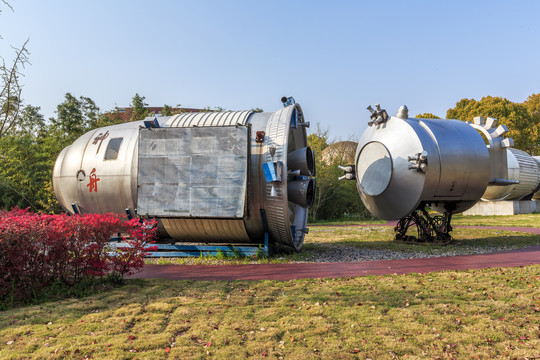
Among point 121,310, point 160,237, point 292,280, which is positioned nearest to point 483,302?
point 292,280

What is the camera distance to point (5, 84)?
9.50 metres

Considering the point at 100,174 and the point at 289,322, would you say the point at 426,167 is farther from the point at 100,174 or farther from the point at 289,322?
the point at 100,174

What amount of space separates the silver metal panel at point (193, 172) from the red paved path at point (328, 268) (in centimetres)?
170

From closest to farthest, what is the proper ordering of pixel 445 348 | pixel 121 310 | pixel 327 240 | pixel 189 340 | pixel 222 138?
pixel 445 348 → pixel 189 340 → pixel 121 310 → pixel 222 138 → pixel 327 240

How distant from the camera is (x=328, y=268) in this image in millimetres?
11227

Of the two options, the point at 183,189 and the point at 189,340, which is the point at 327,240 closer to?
the point at 183,189

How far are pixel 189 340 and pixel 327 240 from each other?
13224 mm

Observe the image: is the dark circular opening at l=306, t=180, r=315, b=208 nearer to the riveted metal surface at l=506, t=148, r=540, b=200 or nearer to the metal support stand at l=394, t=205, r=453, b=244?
the metal support stand at l=394, t=205, r=453, b=244

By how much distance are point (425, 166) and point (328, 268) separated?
219 inches

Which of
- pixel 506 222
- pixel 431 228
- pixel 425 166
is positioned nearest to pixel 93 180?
pixel 425 166

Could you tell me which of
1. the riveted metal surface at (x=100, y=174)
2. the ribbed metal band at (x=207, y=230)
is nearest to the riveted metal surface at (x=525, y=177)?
the ribbed metal band at (x=207, y=230)

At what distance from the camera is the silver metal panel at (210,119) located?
12883mm

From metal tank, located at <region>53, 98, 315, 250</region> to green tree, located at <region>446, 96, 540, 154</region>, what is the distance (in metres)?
40.4

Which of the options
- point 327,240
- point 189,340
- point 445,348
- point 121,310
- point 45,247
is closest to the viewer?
point 445,348
